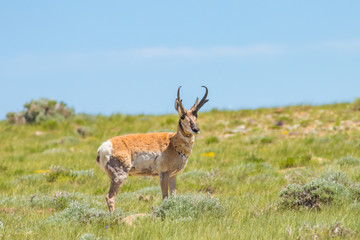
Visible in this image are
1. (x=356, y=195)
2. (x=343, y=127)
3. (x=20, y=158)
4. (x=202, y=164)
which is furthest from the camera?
(x=343, y=127)

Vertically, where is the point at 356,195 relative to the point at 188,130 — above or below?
below

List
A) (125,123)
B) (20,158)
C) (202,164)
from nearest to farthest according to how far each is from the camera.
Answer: (202,164), (20,158), (125,123)

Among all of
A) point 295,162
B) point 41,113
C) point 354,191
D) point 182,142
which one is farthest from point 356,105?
point 182,142

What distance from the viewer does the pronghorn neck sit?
726 centimetres

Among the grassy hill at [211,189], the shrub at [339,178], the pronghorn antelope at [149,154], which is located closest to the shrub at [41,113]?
the grassy hill at [211,189]

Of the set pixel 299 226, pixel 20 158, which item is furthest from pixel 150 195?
pixel 20 158

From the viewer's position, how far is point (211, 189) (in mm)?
9961

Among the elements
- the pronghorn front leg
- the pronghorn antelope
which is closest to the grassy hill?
the pronghorn front leg

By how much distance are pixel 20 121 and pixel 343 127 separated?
17.4 metres

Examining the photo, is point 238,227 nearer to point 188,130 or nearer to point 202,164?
point 188,130

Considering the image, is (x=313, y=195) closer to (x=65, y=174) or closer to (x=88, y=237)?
(x=88, y=237)

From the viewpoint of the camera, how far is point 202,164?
42.3 ft

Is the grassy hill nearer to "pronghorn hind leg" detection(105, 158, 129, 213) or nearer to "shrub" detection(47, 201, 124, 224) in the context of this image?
"shrub" detection(47, 201, 124, 224)

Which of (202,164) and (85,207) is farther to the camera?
(202,164)
